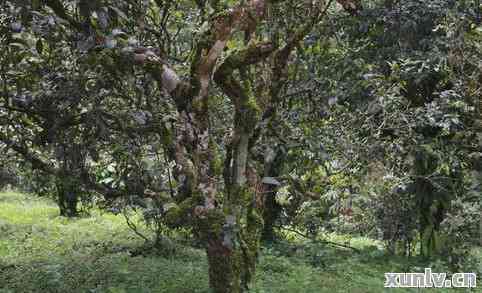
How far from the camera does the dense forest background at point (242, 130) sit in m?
4.20

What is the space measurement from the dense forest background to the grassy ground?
58 millimetres

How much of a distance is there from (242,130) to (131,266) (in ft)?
11.5

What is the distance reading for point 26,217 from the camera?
44.2ft

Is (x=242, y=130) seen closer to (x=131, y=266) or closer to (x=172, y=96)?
(x=172, y=96)

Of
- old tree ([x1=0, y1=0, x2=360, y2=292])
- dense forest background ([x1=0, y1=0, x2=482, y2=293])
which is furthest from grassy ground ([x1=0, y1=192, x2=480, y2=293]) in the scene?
old tree ([x1=0, y1=0, x2=360, y2=292])

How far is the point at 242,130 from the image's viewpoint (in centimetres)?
456

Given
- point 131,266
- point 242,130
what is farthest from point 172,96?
point 131,266

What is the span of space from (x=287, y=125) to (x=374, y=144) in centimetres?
155

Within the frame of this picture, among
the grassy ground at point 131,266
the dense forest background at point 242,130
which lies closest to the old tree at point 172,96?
the dense forest background at point 242,130

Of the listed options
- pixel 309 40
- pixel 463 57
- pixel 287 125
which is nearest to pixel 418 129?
pixel 463 57

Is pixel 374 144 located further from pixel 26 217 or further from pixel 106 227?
pixel 26 217

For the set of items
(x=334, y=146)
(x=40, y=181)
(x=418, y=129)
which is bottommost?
(x=40, y=181)

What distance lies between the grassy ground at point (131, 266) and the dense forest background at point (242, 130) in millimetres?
58

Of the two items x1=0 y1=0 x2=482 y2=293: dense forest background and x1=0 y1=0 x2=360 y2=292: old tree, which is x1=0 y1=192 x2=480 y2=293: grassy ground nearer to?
Result: x1=0 y1=0 x2=482 y2=293: dense forest background
